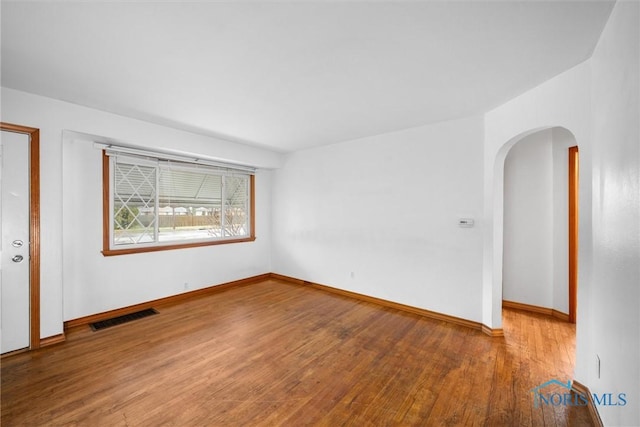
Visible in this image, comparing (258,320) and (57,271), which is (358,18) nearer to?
(258,320)

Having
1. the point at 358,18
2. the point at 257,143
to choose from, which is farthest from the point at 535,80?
the point at 257,143

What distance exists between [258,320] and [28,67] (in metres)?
3.33

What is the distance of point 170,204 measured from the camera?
4.20 meters

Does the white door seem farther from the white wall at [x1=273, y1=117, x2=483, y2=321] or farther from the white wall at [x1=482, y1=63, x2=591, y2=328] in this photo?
the white wall at [x1=482, y1=63, x2=591, y2=328]

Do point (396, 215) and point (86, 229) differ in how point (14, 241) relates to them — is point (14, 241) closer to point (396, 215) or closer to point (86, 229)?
point (86, 229)

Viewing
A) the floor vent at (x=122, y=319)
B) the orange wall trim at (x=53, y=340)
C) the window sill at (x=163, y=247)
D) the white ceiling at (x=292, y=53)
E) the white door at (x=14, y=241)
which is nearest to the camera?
the white ceiling at (x=292, y=53)

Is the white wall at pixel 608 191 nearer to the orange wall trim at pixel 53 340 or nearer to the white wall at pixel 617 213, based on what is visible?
the white wall at pixel 617 213

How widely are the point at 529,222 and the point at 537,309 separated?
1215 mm

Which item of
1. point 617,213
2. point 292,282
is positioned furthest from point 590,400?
point 292,282

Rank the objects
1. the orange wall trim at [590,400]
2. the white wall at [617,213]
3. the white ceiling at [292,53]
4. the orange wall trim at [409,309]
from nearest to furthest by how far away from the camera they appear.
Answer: the white wall at [617,213] → the white ceiling at [292,53] → the orange wall trim at [590,400] → the orange wall trim at [409,309]

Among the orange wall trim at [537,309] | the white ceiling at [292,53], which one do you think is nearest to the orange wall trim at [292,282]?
the orange wall trim at [537,309]

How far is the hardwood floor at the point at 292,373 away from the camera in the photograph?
1.81m

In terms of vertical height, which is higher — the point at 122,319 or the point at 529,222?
the point at 529,222

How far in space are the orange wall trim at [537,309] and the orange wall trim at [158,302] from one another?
14.3 ft
